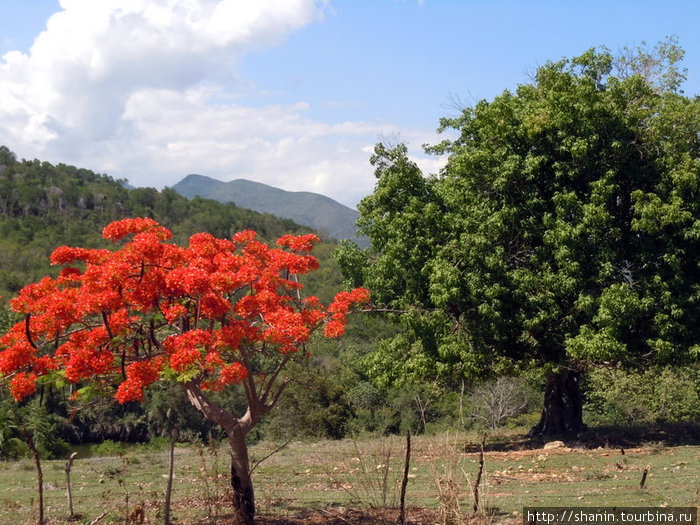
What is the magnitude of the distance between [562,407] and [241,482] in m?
13.5

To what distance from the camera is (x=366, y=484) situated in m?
6.91

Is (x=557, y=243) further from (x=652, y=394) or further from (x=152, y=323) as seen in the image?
(x=652, y=394)

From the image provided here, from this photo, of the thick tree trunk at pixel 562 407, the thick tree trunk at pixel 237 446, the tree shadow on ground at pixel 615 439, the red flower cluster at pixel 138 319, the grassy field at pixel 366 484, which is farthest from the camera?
the thick tree trunk at pixel 562 407

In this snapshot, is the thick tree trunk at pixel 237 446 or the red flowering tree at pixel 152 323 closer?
the red flowering tree at pixel 152 323

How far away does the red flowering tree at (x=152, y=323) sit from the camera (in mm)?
7934

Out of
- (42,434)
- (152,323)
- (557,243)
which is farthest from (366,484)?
(42,434)

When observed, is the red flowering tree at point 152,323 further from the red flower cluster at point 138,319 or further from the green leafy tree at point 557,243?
the green leafy tree at point 557,243

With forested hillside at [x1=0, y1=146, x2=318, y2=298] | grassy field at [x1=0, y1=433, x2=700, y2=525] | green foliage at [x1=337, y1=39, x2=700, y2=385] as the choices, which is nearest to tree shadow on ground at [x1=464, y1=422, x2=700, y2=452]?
grassy field at [x1=0, y1=433, x2=700, y2=525]

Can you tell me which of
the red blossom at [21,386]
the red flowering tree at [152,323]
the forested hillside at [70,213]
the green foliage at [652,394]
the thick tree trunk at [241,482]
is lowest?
the green foliage at [652,394]

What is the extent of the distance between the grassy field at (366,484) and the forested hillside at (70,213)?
5498 centimetres

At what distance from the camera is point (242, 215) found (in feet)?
405

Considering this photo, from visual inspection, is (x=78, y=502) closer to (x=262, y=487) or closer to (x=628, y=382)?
(x=262, y=487)

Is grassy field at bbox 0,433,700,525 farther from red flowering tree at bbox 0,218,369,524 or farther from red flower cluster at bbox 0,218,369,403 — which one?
red flower cluster at bbox 0,218,369,403

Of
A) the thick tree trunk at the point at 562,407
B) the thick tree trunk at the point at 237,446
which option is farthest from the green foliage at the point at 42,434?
the thick tree trunk at the point at 237,446
